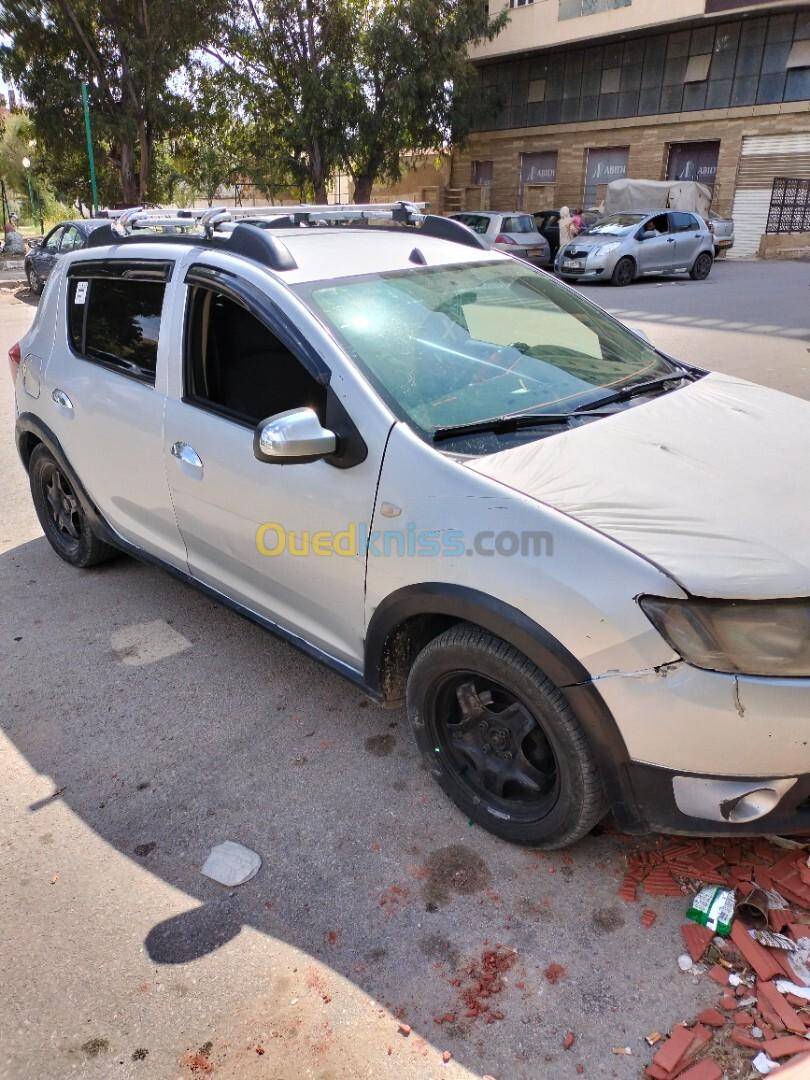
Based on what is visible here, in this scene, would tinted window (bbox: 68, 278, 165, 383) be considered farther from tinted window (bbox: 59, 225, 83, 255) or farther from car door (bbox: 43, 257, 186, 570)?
tinted window (bbox: 59, 225, 83, 255)

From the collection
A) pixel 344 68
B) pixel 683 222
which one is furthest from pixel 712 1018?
pixel 344 68

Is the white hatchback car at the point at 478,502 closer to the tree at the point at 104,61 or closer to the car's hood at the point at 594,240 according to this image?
the car's hood at the point at 594,240

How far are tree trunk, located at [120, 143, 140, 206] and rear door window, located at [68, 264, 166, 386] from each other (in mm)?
23323

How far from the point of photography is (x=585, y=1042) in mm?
2012

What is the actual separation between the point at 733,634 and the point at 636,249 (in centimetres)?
1936

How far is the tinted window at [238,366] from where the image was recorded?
2.87 metres

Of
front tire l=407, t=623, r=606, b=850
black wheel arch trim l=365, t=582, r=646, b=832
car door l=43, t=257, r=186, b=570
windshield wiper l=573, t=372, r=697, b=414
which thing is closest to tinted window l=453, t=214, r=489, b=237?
car door l=43, t=257, r=186, b=570

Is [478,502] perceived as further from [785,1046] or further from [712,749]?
[785,1046]

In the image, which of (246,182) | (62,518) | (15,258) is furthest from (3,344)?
(246,182)

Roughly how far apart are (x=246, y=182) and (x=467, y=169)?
513 inches

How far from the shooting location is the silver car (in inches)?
749

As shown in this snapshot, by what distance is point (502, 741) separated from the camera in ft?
8.38

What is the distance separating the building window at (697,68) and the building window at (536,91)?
6591mm

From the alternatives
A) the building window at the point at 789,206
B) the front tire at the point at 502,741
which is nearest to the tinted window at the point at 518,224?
the building window at the point at 789,206
